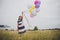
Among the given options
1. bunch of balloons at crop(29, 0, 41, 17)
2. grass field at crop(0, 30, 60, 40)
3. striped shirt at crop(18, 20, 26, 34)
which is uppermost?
bunch of balloons at crop(29, 0, 41, 17)

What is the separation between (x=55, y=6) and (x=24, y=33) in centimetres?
65

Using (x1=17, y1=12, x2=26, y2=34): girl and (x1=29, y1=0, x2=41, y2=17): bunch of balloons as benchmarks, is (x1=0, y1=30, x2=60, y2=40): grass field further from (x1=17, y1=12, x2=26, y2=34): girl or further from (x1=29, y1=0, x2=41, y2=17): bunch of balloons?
(x1=29, y1=0, x2=41, y2=17): bunch of balloons

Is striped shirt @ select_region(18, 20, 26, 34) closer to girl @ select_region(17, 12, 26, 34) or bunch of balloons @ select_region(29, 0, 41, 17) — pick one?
girl @ select_region(17, 12, 26, 34)

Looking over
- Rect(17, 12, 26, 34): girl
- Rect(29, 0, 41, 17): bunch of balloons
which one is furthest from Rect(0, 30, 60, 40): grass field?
Rect(29, 0, 41, 17): bunch of balloons

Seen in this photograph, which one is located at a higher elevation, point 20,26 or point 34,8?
point 34,8

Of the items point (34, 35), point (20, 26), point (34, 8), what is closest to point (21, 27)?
point (20, 26)

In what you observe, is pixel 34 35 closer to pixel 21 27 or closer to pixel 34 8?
pixel 21 27

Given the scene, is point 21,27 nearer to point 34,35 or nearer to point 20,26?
point 20,26

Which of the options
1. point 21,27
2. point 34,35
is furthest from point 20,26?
point 34,35

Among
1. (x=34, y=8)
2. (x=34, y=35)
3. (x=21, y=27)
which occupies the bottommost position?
(x=34, y=35)

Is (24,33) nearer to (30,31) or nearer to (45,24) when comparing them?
(30,31)

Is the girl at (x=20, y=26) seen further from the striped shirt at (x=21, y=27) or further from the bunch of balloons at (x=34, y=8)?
the bunch of balloons at (x=34, y=8)

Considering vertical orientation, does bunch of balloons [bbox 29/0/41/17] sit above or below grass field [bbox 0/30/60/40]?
above

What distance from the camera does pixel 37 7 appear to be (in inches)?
82.9
